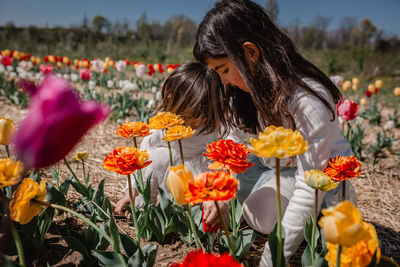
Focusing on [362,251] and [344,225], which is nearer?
[344,225]

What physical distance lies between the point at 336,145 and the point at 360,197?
91cm

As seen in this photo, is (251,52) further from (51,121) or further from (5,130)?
(51,121)

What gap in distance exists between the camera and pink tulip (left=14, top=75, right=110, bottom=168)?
29cm

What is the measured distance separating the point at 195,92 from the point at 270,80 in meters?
0.50

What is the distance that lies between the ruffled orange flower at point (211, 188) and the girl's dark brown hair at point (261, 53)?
65 cm

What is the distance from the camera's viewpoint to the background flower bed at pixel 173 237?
1.08m

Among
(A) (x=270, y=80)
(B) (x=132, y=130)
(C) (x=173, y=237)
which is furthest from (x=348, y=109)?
(B) (x=132, y=130)

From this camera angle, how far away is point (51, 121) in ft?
0.94

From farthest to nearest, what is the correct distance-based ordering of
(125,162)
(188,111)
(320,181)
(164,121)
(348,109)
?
(348,109) < (188,111) < (164,121) < (125,162) < (320,181)

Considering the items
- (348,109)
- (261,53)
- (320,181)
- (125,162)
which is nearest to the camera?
(320,181)

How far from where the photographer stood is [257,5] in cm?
121

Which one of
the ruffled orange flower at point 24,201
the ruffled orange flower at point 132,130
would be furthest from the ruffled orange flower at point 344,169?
the ruffled orange flower at point 24,201

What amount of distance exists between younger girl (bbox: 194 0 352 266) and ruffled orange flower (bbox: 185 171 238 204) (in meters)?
0.52

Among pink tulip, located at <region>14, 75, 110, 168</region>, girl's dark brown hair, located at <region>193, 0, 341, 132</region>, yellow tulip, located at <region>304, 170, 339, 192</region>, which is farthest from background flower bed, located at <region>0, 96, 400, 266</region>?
girl's dark brown hair, located at <region>193, 0, 341, 132</region>
